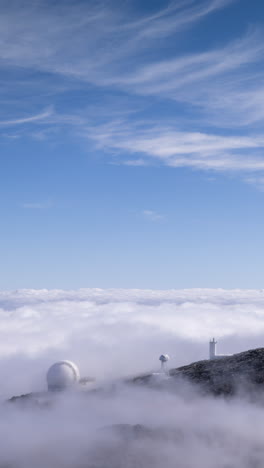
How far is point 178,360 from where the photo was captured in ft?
552

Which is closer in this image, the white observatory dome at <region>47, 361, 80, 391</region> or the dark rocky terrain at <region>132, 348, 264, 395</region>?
the dark rocky terrain at <region>132, 348, 264, 395</region>

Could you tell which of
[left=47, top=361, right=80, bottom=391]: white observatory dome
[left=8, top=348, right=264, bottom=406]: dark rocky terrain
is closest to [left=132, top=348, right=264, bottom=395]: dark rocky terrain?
[left=8, top=348, right=264, bottom=406]: dark rocky terrain

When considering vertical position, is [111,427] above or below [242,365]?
below

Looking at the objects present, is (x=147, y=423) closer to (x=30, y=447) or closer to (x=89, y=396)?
(x=30, y=447)

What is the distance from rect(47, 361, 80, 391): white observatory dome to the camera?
260 feet

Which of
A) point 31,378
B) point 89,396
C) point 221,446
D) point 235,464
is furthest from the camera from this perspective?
point 31,378

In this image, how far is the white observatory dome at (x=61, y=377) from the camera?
79188 millimetres

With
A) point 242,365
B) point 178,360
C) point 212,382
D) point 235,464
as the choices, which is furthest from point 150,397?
point 178,360

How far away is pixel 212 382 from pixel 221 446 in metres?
17.9

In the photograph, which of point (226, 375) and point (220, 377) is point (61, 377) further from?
point (226, 375)

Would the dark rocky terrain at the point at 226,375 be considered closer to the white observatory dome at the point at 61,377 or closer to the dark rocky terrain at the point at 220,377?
the dark rocky terrain at the point at 220,377

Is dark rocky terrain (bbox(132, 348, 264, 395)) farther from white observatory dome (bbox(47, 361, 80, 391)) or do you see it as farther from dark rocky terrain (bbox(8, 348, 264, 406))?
white observatory dome (bbox(47, 361, 80, 391))

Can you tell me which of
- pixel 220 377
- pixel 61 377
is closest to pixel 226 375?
pixel 220 377

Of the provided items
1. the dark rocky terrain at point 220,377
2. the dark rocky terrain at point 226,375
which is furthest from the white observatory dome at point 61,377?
the dark rocky terrain at point 226,375
